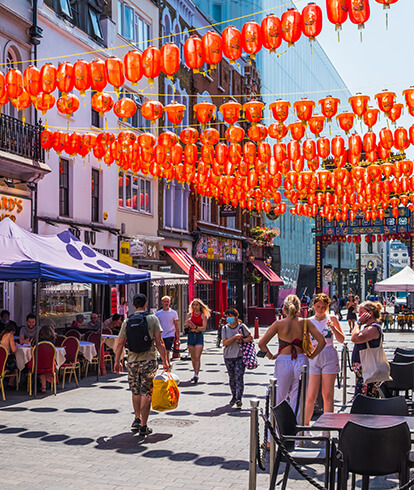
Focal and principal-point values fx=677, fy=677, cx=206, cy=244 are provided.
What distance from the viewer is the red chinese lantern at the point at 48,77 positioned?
11.9m

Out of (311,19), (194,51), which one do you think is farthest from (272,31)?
(194,51)

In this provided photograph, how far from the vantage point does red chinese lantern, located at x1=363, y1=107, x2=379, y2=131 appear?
14062 mm

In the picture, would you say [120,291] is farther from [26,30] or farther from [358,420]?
[358,420]

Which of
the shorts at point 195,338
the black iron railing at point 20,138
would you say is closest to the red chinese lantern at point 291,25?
the shorts at point 195,338

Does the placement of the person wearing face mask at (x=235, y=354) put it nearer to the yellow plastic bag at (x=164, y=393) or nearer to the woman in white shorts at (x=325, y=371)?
the woman in white shorts at (x=325, y=371)

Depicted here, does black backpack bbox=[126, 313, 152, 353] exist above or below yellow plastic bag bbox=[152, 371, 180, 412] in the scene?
above

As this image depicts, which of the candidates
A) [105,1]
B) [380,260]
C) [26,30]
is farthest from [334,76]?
[26,30]

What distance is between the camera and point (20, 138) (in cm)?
1802

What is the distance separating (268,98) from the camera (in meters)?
56.6

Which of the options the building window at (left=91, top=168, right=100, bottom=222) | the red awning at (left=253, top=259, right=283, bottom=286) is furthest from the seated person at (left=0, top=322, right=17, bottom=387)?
the red awning at (left=253, top=259, right=283, bottom=286)

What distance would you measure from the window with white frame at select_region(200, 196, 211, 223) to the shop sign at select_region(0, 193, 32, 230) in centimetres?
1551

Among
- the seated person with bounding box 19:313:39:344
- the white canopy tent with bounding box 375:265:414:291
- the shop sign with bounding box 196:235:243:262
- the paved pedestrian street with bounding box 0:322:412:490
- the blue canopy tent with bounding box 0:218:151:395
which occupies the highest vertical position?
the shop sign with bounding box 196:235:243:262

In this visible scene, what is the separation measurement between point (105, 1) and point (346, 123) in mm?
13046

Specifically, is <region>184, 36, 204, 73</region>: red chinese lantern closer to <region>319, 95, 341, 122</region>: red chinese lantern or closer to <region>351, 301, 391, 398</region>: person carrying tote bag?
<region>319, 95, 341, 122</region>: red chinese lantern
